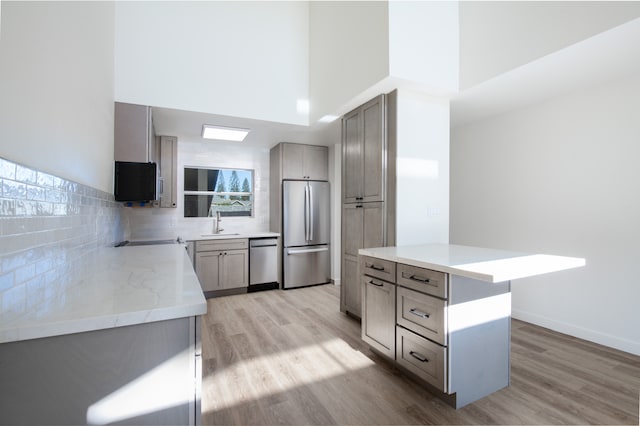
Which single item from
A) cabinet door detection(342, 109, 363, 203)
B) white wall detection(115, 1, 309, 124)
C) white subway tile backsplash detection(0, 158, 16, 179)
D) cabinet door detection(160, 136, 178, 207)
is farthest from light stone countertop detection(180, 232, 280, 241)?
white subway tile backsplash detection(0, 158, 16, 179)

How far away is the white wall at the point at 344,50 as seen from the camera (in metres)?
2.60

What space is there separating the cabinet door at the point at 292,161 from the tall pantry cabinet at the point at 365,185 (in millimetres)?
1467

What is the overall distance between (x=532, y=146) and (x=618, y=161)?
743mm

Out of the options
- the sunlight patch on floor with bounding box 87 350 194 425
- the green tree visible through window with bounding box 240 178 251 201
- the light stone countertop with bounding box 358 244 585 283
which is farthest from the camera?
the green tree visible through window with bounding box 240 178 251 201

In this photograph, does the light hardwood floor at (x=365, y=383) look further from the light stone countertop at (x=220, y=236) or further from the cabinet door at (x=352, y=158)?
the light stone countertop at (x=220, y=236)

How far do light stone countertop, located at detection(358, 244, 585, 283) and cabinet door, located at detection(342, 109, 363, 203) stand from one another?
103cm

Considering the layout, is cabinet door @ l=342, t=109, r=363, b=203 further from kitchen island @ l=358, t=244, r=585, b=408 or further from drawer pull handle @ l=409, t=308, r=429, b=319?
drawer pull handle @ l=409, t=308, r=429, b=319

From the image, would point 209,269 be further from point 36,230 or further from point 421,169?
point 36,230

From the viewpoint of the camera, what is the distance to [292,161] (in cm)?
478

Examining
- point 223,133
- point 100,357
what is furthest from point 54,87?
point 223,133

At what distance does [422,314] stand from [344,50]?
268cm

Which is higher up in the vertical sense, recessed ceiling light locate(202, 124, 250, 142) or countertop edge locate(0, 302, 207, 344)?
recessed ceiling light locate(202, 124, 250, 142)

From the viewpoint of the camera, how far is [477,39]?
267 cm

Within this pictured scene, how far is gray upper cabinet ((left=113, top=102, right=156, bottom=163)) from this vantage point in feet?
9.57
